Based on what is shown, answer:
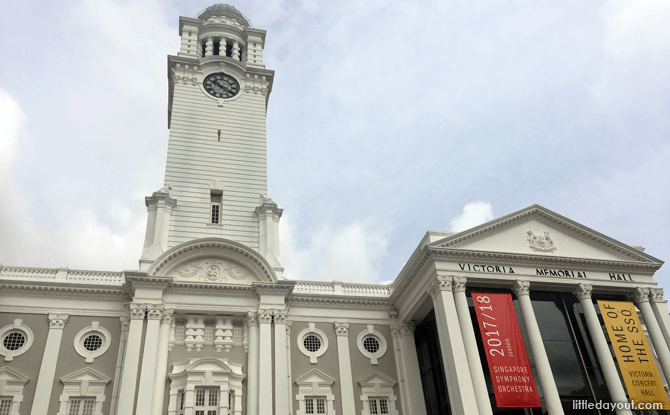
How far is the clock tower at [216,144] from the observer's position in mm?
30625

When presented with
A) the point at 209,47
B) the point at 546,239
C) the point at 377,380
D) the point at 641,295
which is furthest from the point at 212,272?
the point at 641,295

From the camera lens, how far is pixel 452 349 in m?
23.5

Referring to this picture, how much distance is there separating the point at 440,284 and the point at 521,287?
4.49m

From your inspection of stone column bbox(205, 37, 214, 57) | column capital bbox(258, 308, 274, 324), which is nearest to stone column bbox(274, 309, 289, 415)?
column capital bbox(258, 308, 274, 324)

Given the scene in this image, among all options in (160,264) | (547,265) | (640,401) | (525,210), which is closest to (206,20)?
(160,264)

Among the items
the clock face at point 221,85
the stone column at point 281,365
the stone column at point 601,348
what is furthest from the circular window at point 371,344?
the clock face at point 221,85

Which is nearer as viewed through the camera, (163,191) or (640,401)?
(640,401)

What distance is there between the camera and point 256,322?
27.4 m

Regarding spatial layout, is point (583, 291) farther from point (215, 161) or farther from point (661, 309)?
point (215, 161)

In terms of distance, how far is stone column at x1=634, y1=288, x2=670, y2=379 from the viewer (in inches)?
1029

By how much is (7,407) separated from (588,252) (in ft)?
98.5

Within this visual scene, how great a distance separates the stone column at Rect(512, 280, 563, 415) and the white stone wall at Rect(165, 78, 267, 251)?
15.1m

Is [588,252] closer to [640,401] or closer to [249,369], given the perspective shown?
[640,401]

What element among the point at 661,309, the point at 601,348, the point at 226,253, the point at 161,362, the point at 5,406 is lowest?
the point at 5,406
